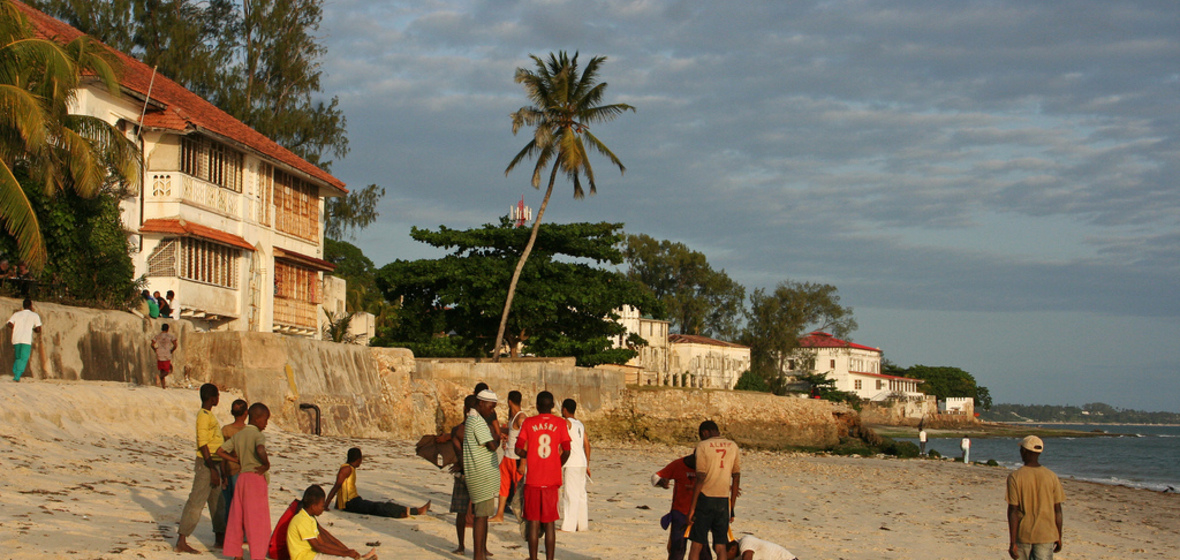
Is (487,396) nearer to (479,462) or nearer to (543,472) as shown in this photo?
(479,462)

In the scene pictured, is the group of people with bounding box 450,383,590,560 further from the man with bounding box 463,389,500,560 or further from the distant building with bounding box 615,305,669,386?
the distant building with bounding box 615,305,669,386

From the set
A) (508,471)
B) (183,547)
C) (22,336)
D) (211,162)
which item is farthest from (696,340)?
(183,547)

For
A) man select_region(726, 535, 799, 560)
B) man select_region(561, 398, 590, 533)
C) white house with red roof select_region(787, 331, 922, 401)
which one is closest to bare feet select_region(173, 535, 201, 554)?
man select_region(561, 398, 590, 533)

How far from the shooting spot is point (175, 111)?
23.9 metres

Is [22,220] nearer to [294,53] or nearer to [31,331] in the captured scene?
[31,331]

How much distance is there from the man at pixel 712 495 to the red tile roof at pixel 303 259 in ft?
74.3

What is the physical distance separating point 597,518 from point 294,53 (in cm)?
2985

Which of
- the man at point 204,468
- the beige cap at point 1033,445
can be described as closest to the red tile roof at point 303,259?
the man at point 204,468

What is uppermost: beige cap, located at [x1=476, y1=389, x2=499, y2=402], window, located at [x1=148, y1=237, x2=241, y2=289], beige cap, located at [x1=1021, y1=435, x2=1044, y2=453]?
window, located at [x1=148, y1=237, x2=241, y2=289]

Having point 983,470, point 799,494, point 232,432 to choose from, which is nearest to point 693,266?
point 983,470

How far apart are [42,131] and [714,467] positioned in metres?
14.1

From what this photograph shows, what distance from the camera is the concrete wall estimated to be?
51.4ft

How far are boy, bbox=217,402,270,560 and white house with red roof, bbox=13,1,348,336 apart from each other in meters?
15.5

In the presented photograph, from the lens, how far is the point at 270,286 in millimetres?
27672
